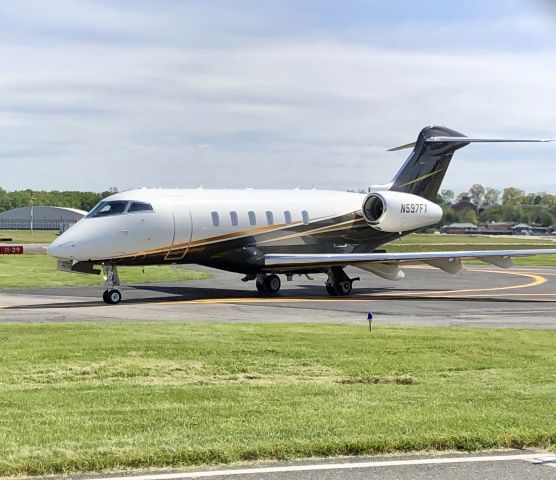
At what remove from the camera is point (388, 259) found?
27797 mm

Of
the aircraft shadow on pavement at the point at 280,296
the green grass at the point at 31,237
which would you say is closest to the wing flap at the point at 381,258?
the aircraft shadow on pavement at the point at 280,296

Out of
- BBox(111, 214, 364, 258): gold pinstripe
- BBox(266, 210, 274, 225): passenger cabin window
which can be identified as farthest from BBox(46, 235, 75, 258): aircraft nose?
BBox(266, 210, 274, 225): passenger cabin window

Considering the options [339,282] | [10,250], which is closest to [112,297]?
[339,282]

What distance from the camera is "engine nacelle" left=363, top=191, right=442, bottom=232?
30906mm

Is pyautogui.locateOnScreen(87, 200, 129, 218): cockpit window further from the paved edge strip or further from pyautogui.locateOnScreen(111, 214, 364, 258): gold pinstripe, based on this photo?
the paved edge strip

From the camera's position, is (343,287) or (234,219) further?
(343,287)

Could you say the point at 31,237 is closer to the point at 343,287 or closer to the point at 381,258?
the point at 343,287

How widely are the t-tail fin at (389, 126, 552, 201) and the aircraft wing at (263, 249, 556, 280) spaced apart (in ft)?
19.0

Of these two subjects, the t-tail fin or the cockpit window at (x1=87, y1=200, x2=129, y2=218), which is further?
the t-tail fin

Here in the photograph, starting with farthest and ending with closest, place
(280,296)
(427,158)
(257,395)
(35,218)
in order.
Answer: (35,218) < (427,158) < (280,296) < (257,395)

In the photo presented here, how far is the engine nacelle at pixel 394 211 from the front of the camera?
30906 mm

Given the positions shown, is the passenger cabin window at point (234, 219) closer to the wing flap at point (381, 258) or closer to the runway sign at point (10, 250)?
the wing flap at point (381, 258)

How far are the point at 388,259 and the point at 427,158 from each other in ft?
24.1

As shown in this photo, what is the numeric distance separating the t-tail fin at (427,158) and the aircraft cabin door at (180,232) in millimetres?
10073
